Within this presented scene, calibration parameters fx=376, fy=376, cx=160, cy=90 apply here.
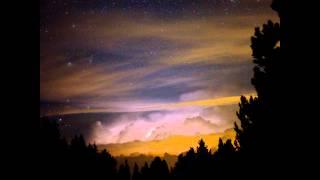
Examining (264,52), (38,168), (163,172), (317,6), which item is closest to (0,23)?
(38,168)

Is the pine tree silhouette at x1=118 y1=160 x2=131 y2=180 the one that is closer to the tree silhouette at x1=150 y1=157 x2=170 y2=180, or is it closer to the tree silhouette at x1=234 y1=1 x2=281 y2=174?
the tree silhouette at x1=150 y1=157 x2=170 y2=180

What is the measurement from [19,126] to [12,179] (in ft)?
1.29

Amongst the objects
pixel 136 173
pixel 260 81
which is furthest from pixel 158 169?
pixel 260 81

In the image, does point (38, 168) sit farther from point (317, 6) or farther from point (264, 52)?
point (264, 52)

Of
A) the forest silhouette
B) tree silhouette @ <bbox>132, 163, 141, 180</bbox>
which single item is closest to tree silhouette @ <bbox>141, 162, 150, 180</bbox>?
the forest silhouette

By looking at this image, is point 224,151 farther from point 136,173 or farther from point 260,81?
point 136,173

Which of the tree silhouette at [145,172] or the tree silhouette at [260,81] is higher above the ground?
the tree silhouette at [260,81]

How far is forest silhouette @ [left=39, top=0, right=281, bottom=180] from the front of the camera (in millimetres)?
11195

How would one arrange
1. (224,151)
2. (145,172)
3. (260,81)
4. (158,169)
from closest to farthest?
(260,81) → (224,151) → (158,169) → (145,172)

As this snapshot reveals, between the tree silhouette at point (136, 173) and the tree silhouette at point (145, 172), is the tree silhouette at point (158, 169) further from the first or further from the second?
the tree silhouette at point (136, 173)

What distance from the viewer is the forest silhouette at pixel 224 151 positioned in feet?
36.7

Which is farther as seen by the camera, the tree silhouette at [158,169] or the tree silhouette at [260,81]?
the tree silhouette at [158,169]

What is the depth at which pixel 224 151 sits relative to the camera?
94.3ft

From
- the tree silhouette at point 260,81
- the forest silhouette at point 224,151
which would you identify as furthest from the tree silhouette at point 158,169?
the tree silhouette at point 260,81
